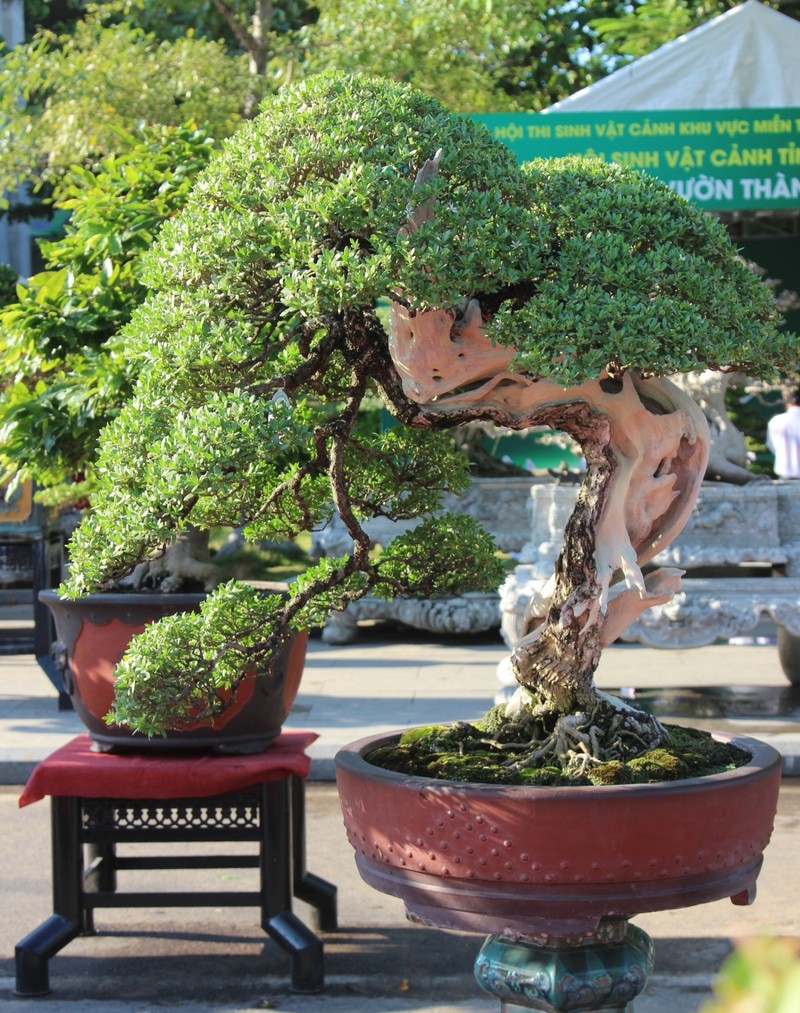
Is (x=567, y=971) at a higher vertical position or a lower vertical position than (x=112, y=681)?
lower

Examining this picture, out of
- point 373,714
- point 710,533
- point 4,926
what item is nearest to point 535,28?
point 710,533

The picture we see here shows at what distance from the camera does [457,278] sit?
8.02ft

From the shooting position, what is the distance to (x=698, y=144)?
937 cm

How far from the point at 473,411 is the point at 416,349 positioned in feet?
0.71

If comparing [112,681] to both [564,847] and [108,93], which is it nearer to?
[564,847]

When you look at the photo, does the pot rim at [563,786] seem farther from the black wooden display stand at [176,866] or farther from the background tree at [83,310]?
the background tree at [83,310]

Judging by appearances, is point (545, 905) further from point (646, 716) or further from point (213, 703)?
point (213, 703)

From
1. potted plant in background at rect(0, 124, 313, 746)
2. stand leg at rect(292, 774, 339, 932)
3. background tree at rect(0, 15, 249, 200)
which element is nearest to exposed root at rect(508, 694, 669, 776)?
stand leg at rect(292, 774, 339, 932)

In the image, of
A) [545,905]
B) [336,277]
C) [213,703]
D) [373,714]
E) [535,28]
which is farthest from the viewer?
[535,28]

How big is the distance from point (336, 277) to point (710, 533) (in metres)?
5.84

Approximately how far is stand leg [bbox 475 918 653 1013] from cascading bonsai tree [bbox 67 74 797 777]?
1.21 feet

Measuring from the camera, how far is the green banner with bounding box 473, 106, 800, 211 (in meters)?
9.33

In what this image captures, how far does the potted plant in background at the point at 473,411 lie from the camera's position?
250 centimetres

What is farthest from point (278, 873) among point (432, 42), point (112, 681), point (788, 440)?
point (432, 42)
